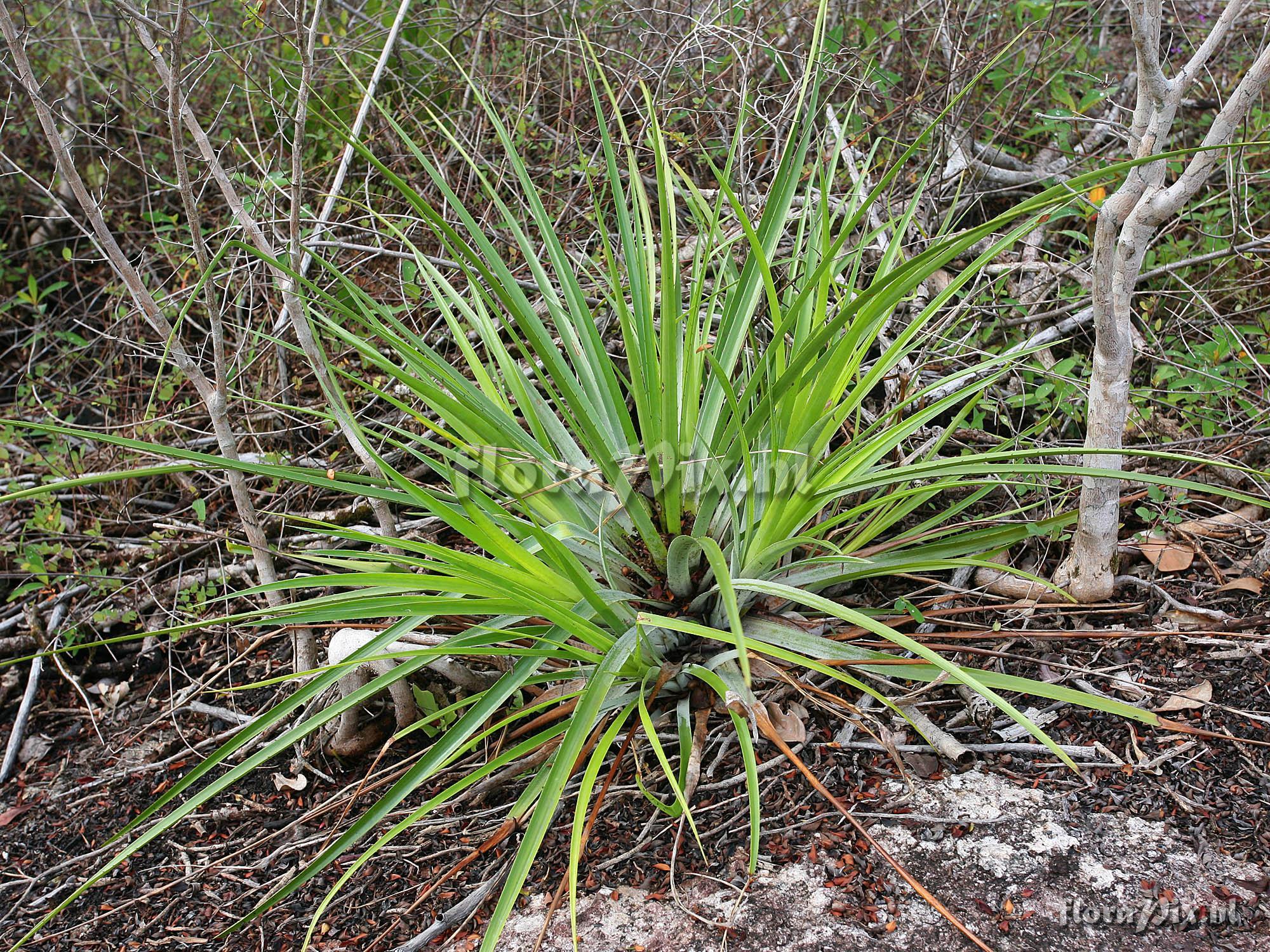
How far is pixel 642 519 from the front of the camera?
1.53 metres

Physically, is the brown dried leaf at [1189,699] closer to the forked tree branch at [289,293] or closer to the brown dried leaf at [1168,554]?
the brown dried leaf at [1168,554]

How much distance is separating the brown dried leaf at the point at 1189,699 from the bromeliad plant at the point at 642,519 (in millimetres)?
350

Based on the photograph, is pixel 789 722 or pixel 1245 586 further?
pixel 1245 586

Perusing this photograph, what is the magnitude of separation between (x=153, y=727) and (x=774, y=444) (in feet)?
4.94

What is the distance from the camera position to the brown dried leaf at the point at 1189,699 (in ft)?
4.75

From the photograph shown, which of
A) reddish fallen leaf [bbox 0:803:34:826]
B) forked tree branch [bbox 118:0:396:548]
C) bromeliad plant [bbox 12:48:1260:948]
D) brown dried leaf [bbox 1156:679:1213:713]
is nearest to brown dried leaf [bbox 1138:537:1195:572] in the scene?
bromeliad plant [bbox 12:48:1260:948]

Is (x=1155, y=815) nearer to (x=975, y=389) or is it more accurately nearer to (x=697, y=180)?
(x=975, y=389)

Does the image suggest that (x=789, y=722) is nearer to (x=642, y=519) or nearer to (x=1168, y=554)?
(x=642, y=519)

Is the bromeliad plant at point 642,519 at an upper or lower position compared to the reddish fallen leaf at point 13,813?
upper

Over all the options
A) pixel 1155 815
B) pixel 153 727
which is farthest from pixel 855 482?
pixel 153 727

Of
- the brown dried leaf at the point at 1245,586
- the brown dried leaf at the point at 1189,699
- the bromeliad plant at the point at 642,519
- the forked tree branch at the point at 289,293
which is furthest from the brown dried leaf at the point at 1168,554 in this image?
the forked tree branch at the point at 289,293

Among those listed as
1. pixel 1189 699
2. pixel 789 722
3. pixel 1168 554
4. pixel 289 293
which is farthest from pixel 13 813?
pixel 1168 554

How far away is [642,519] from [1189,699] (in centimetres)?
92

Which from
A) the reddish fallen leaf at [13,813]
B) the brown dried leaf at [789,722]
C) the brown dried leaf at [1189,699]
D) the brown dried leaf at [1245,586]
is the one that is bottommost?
the reddish fallen leaf at [13,813]
